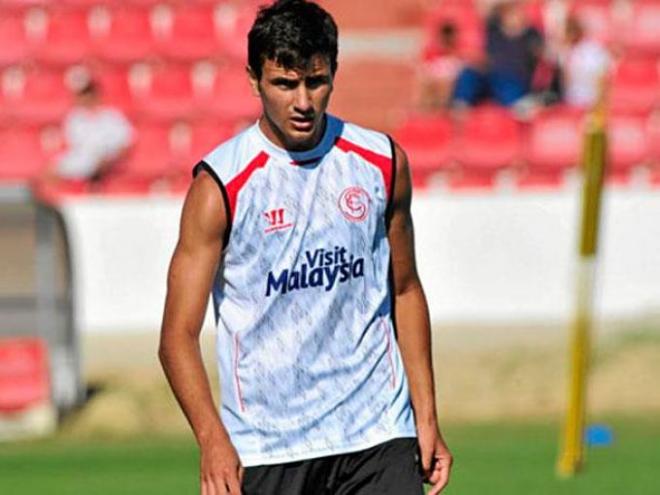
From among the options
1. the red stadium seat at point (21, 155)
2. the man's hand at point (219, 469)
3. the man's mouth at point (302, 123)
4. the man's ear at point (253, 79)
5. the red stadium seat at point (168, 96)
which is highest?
the man's ear at point (253, 79)

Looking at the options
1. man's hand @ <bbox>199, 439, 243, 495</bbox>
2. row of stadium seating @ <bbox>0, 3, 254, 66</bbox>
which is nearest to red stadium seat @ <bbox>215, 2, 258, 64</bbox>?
row of stadium seating @ <bbox>0, 3, 254, 66</bbox>

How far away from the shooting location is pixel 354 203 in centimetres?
575

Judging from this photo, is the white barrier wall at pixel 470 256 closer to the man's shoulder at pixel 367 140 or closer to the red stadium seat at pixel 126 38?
the red stadium seat at pixel 126 38

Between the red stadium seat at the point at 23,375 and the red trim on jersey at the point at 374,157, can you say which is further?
the red stadium seat at the point at 23,375

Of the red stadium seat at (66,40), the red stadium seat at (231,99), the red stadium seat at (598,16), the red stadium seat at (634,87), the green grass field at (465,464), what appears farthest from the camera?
the red stadium seat at (66,40)

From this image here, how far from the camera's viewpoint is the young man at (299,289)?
5.62 meters

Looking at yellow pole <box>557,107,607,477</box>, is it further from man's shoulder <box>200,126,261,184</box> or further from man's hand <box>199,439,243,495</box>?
man's hand <box>199,439,243,495</box>

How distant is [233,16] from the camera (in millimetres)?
21172

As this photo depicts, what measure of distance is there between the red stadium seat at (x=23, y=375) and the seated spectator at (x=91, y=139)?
3.19 metres

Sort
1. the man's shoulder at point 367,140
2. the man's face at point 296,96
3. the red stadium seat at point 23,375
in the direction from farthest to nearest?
the red stadium seat at point 23,375 → the man's shoulder at point 367,140 → the man's face at point 296,96

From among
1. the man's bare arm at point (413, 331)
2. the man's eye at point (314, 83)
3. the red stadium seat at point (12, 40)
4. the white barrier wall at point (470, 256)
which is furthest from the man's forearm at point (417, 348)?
the red stadium seat at point (12, 40)

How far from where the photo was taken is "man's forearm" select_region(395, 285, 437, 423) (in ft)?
19.4

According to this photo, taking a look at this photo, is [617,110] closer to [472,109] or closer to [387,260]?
[472,109]

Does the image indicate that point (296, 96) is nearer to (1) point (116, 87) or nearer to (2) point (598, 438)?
(2) point (598, 438)
